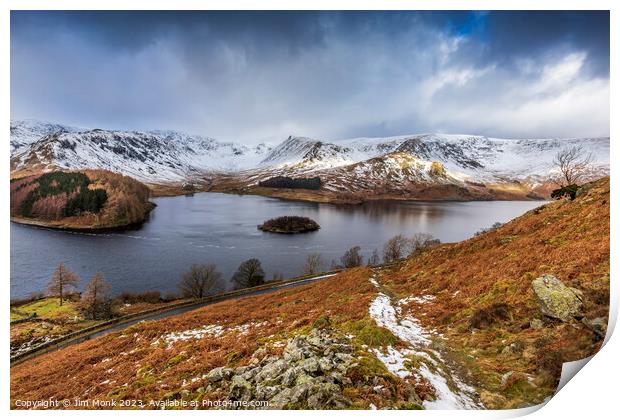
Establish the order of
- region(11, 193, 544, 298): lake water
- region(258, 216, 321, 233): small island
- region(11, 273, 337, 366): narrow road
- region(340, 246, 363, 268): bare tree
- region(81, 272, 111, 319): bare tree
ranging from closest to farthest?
region(11, 273, 337, 366): narrow road, region(81, 272, 111, 319): bare tree, region(11, 193, 544, 298): lake water, region(340, 246, 363, 268): bare tree, region(258, 216, 321, 233): small island

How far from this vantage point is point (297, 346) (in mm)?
3084

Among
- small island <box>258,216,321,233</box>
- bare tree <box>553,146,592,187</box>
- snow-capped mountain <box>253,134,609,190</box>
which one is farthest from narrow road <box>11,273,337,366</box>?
snow-capped mountain <box>253,134,609,190</box>

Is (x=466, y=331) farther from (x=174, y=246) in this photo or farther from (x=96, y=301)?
(x=174, y=246)

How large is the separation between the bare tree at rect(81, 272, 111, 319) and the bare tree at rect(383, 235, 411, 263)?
55.7 ft

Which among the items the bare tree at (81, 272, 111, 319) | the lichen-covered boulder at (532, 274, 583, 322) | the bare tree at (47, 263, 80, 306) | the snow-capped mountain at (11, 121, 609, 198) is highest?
the snow-capped mountain at (11, 121, 609, 198)

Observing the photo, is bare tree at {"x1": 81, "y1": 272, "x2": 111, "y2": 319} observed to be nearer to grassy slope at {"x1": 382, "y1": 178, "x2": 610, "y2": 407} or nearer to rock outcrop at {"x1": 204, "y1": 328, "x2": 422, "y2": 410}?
rock outcrop at {"x1": 204, "y1": 328, "x2": 422, "y2": 410}

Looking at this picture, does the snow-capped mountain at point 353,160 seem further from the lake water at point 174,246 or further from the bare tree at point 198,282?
the bare tree at point 198,282

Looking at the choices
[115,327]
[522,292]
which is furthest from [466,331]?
[115,327]

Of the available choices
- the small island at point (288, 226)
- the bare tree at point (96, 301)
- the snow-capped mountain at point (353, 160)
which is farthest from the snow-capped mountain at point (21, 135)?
the small island at point (288, 226)

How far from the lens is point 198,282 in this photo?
44.2ft

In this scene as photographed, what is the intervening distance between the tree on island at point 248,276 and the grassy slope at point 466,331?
964cm

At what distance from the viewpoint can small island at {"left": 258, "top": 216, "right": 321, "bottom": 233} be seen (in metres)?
26.9

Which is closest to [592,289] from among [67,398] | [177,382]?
[177,382]

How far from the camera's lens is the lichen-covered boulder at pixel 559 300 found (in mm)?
2785
